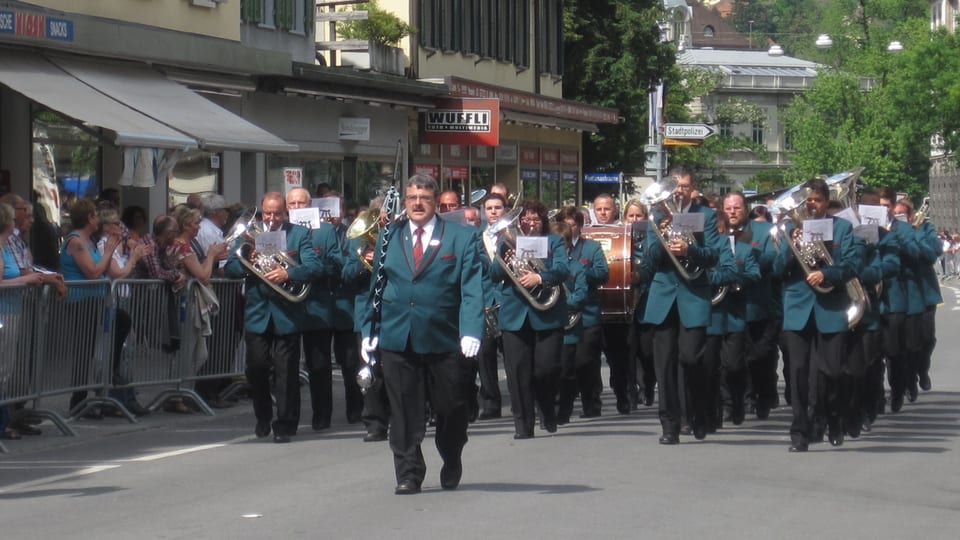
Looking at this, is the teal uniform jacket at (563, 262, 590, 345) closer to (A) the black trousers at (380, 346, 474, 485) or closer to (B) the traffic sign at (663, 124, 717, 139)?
(A) the black trousers at (380, 346, 474, 485)

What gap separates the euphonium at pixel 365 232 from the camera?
13797mm

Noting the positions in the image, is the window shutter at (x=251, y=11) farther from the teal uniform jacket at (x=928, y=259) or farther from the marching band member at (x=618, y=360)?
the teal uniform jacket at (x=928, y=259)

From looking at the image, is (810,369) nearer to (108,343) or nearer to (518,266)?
(518,266)

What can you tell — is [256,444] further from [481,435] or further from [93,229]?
[93,229]

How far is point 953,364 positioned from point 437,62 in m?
15.5

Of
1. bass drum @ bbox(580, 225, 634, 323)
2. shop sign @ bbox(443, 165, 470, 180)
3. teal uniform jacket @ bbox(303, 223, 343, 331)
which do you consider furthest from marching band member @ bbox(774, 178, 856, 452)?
shop sign @ bbox(443, 165, 470, 180)

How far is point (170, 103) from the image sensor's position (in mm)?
21156

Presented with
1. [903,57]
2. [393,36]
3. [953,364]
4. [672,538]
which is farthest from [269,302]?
[903,57]

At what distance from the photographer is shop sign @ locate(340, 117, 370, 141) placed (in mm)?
29984

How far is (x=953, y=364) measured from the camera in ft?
71.9

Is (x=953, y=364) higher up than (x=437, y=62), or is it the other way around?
(x=437, y=62)

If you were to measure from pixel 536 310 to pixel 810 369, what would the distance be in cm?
218

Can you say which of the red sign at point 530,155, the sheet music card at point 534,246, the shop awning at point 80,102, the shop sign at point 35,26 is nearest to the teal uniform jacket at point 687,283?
the sheet music card at point 534,246

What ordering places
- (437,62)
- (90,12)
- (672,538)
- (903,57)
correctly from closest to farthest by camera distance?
(672,538) → (90,12) → (437,62) → (903,57)
